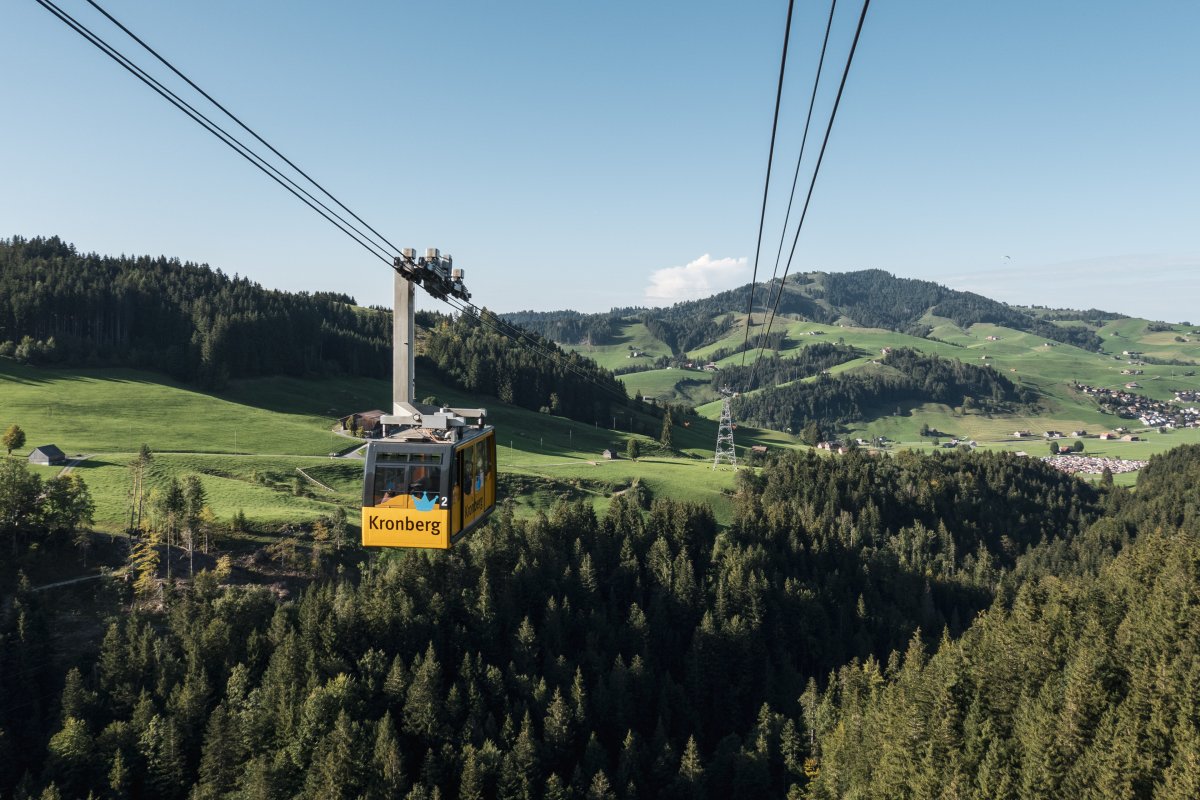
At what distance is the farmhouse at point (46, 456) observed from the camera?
372 ft

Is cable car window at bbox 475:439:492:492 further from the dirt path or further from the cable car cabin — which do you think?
the dirt path

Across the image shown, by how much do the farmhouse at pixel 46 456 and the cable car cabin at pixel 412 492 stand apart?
115951 millimetres

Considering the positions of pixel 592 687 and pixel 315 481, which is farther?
→ pixel 315 481

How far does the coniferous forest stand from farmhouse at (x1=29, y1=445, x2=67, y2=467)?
1648 inches

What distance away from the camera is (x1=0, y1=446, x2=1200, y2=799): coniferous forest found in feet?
222

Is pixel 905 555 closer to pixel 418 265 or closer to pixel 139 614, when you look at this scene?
pixel 139 614

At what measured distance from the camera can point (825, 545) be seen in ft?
474

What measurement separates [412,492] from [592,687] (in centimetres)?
7583

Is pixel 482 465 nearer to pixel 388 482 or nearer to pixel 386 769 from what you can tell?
pixel 388 482

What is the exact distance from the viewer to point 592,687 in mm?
95375

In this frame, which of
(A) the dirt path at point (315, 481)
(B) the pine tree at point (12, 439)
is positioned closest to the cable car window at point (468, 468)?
(A) the dirt path at point (315, 481)

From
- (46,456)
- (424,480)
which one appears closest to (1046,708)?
(424,480)

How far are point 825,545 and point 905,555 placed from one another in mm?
32254

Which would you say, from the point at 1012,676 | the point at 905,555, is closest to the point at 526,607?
the point at 1012,676
